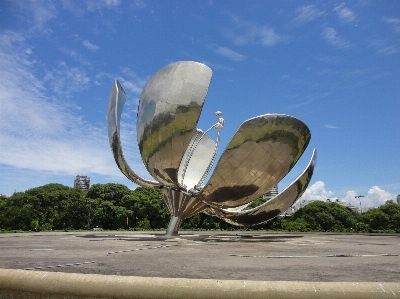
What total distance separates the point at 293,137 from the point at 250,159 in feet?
5.16

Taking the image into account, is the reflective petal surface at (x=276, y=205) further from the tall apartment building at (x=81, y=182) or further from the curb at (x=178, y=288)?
the tall apartment building at (x=81, y=182)

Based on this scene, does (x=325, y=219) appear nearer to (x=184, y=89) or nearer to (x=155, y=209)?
(x=155, y=209)

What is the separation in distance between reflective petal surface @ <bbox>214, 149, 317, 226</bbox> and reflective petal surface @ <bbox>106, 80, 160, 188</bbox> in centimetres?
394

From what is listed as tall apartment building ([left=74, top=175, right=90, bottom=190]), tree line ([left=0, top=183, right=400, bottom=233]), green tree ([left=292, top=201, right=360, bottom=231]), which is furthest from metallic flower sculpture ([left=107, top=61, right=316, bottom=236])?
tall apartment building ([left=74, top=175, right=90, bottom=190])

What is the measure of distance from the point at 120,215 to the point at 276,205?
27.7 meters

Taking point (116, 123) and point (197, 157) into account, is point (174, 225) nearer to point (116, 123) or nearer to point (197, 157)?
point (116, 123)

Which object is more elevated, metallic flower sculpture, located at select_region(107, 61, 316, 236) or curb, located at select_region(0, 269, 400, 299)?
metallic flower sculpture, located at select_region(107, 61, 316, 236)

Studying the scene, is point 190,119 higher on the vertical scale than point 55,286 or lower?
higher

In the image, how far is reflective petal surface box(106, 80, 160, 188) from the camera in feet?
43.1

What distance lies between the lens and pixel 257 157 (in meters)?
11.5

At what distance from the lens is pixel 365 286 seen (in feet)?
11.0

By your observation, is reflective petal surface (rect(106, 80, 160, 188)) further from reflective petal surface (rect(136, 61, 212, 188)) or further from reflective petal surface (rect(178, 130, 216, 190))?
reflective petal surface (rect(178, 130, 216, 190))

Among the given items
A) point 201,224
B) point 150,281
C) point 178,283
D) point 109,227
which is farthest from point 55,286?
point 109,227

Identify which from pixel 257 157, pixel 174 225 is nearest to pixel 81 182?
pixel 174 225
